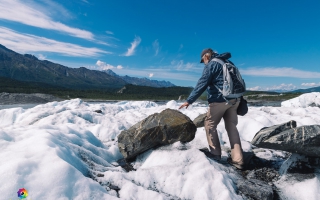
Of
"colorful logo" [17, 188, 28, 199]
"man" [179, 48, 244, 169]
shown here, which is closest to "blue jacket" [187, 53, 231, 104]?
"man" [179, 48, 244, 169]

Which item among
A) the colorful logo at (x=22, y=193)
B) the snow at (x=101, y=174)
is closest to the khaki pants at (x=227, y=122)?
the snow at (x=101, y=174)

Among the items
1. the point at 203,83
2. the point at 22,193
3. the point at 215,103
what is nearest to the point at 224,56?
the point at 203,83

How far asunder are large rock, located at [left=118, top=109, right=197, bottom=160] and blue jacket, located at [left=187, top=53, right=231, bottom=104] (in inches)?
59.0

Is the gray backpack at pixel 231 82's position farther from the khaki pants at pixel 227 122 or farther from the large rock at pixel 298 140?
the large rock at pixel 298 140

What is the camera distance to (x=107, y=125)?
11.6 metres

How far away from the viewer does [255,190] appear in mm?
5129

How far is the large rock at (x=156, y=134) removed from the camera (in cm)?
717

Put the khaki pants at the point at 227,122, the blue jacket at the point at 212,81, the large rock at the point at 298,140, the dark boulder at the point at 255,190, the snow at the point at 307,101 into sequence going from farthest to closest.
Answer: the snow at the point at 307,101 → the khaki pants at the point at 227,122 → the blue jacket at the point at 212,81 → the large rock at the point at 298,140 → the dark boulder at the point at 255,190

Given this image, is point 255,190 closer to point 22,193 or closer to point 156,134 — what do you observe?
point 156,134

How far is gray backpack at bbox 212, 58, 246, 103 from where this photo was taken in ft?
19.0

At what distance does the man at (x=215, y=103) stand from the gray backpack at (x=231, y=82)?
0.12m

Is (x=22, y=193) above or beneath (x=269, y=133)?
beneath

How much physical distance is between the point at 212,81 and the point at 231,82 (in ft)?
1.76

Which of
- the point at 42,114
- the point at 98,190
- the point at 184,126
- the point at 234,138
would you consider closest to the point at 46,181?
the point at 98,190
